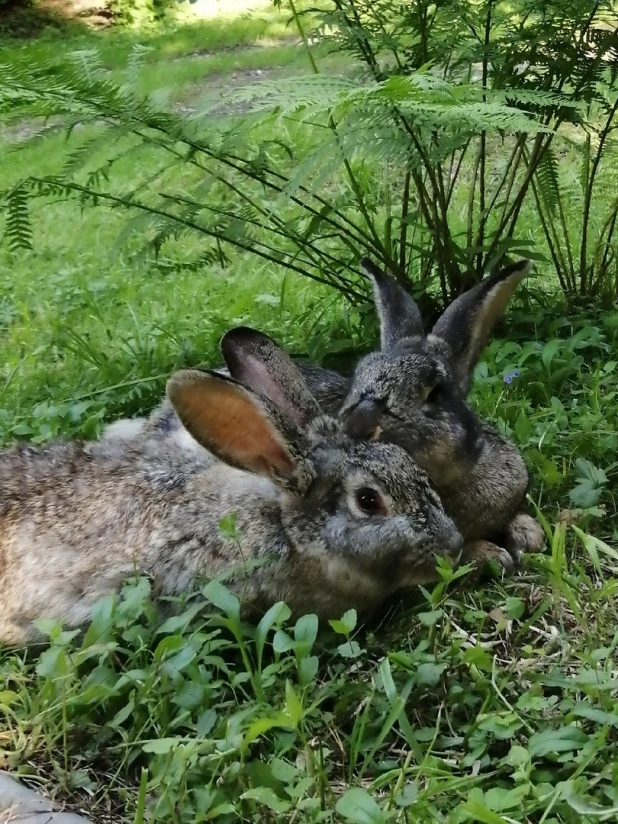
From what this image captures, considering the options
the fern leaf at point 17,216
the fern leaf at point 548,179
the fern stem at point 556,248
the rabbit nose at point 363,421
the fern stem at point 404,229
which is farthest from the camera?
the fern stem at point 556,248

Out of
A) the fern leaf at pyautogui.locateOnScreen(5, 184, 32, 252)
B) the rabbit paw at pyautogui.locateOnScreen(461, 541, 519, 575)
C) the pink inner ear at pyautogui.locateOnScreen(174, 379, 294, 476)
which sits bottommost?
the rabbit paw at pyautogui.locateOnScreen(461, 541, 519, 575)

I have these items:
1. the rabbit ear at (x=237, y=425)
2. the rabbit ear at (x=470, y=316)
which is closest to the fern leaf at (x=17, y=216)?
the rabbit ear at (x=237, y=425)

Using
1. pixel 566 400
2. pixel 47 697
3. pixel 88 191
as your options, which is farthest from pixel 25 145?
pixel 566 400

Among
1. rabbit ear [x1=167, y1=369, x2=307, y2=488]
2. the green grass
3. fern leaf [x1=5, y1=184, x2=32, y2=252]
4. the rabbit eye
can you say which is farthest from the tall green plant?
the rabbit eye

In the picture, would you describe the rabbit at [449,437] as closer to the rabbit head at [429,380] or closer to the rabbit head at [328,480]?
the rabbit head at [429,380]

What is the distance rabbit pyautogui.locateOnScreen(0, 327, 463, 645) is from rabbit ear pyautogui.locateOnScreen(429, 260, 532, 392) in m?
0.67

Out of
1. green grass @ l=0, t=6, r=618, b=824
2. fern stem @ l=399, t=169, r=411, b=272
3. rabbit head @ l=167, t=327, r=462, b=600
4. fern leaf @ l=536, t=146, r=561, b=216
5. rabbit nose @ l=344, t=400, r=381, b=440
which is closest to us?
green grass @ l=0, t=6, r=618, b=824

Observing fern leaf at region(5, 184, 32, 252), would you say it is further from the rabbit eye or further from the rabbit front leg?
the rabbit front leg

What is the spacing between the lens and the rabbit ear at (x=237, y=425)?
9.21 feet

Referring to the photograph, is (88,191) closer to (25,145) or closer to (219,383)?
(25,145)

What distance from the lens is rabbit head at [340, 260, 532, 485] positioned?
3.07 meters

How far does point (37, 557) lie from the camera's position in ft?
9.54

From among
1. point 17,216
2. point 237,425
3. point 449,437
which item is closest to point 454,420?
point 449,437

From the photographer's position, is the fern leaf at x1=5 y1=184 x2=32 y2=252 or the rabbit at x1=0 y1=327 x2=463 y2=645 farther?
the fern leaf at x1=5 y1=184 x2=32 y2=252
